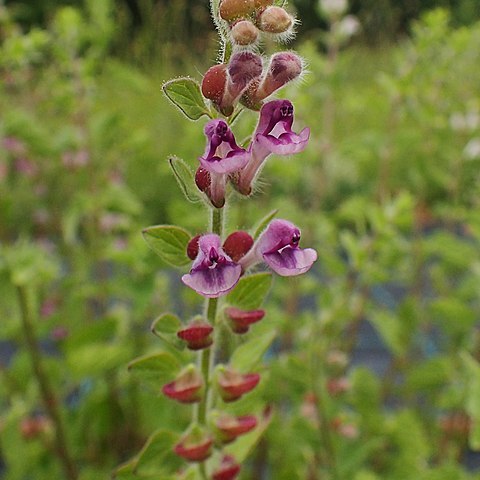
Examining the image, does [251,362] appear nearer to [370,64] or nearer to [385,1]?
[385,1]

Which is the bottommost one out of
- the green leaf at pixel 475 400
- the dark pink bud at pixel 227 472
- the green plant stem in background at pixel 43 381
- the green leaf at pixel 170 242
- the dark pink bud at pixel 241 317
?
the green plant stem in background at pixel 43 381

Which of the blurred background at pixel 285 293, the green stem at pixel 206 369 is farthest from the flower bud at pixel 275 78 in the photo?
the blurred background at pixel 285 293

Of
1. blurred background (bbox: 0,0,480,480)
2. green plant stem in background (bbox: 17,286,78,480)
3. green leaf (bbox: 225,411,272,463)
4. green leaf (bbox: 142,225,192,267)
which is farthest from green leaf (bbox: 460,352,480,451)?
green plant stem in background (bbox: 17,286,78,480)

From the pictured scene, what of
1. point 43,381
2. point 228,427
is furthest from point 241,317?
point 43,381

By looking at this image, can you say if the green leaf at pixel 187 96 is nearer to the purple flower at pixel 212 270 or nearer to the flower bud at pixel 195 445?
the purple flower at pixel 212 270

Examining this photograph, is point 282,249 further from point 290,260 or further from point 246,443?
point 246,443

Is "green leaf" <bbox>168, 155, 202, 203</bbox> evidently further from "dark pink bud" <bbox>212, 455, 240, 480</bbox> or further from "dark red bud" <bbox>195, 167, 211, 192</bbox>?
"dark pink bud" <bbox>212, 455, 240, 480</bbox>
